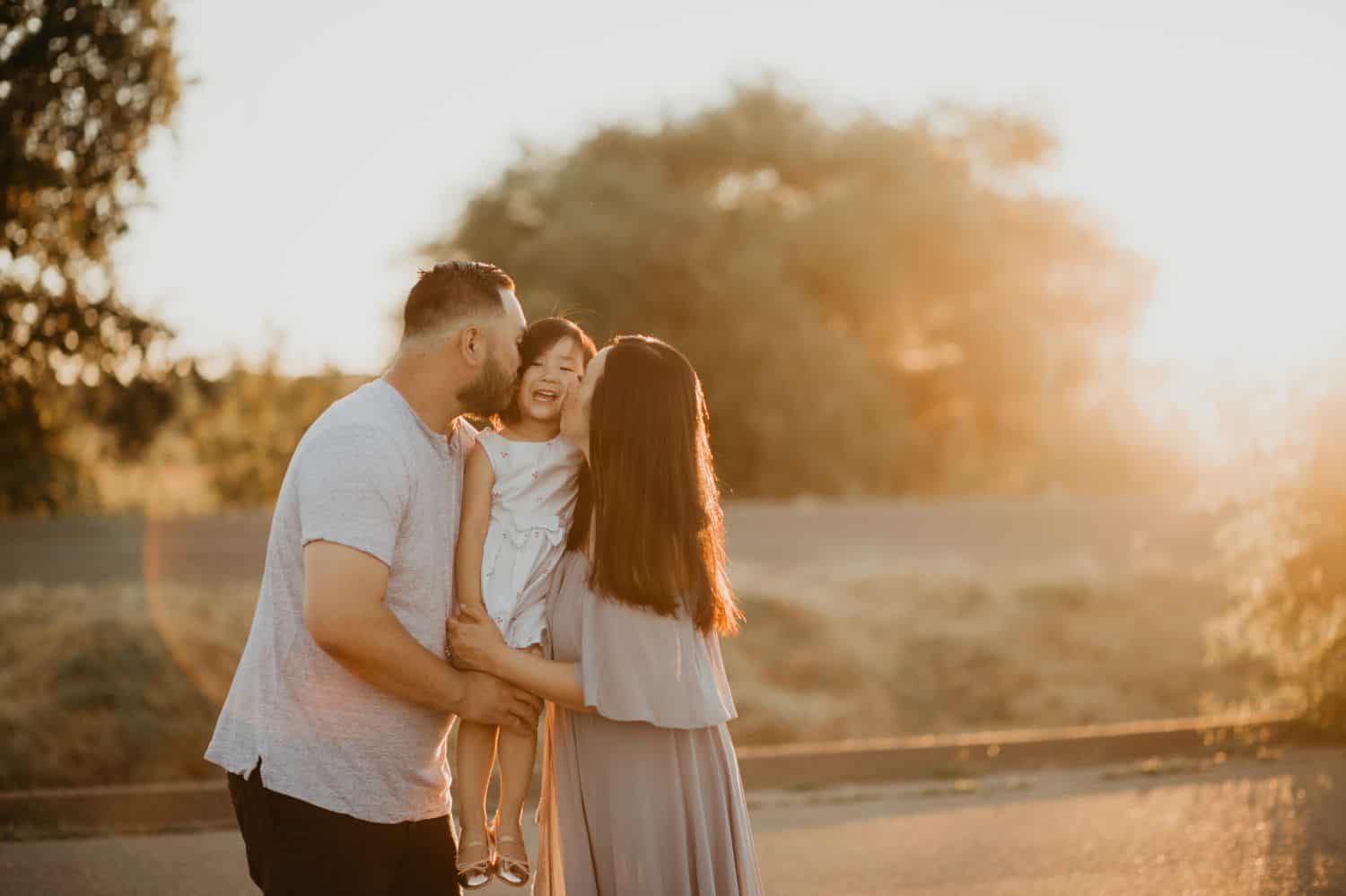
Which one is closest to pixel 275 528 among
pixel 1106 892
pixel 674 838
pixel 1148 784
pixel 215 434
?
pixel 674 838

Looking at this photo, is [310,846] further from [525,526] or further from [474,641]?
[525,526]

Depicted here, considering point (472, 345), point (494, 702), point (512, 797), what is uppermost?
point (472, 345)

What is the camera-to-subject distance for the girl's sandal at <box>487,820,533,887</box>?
3.76m

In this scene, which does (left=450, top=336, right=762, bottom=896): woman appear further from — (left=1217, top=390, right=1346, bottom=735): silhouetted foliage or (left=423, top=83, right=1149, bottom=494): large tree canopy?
(left=423, top=83, right=1149, bottom=494): large tree canopy

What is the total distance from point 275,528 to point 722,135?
31.5 m

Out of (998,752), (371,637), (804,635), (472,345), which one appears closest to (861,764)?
(998,752)

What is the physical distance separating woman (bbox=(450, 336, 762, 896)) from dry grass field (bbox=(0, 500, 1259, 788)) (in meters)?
5.75

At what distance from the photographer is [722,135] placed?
33.8 metres

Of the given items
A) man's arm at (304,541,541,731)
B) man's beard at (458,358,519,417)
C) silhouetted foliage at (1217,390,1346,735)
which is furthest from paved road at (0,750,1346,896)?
man's beard at (458,358,519,417)

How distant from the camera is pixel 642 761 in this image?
3408mm

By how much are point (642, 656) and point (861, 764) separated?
5170 millimetres

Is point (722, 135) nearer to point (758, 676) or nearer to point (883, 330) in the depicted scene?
point (883, 330)

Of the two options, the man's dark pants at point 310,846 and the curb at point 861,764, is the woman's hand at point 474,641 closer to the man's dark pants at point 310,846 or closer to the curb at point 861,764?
the man's dark pants at point 310,846

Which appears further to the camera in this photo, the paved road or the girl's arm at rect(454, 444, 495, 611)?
the paved road
